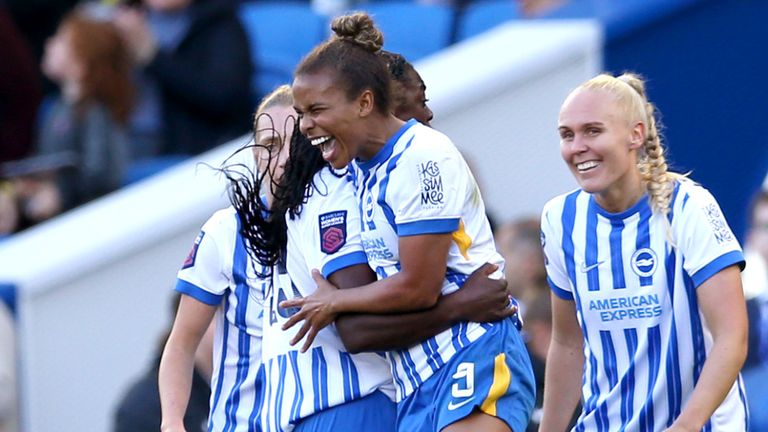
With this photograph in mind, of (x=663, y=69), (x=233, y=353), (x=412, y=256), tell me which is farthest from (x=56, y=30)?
(x=412, y=256)

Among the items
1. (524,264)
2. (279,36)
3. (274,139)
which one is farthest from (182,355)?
(279,36)

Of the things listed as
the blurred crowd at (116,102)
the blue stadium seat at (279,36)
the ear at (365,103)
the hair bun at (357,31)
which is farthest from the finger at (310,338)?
the blue stadium seat at (279,36)

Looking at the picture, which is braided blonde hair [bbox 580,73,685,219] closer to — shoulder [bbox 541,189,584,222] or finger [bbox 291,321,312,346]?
shoulder [bbox 541,189,584,222]

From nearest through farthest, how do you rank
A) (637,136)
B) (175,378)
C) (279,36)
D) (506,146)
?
(637,136), (175,378), (506,146), (279,36)

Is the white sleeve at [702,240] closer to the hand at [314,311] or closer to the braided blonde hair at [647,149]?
the braided blonde hair at [647,149]

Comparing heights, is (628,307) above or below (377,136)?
below

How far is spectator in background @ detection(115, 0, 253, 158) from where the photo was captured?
26.9 ft

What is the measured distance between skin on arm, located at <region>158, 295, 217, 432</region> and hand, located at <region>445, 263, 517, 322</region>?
2.45 feet

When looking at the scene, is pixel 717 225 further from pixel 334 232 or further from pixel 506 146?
pixel 506 146

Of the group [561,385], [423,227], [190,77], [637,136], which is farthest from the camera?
[190,77]

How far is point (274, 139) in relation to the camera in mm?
4059

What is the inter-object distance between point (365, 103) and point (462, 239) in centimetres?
40

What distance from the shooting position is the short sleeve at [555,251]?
4141 millimetres

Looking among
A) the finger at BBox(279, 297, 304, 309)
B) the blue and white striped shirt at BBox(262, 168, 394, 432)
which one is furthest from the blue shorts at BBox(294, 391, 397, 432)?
the finger at BBox(279, 297, 304, 309)
